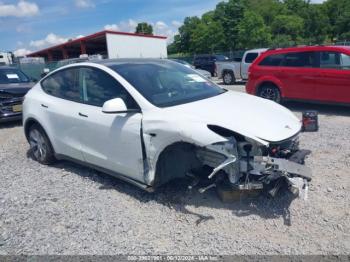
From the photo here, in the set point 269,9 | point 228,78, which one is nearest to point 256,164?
point 228,78

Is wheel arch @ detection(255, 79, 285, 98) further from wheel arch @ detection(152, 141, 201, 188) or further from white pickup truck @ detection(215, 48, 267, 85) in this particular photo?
white pickup truck @ detection(215, 48, 267, 85)

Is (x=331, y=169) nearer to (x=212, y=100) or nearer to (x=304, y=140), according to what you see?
(x=304, y=140)

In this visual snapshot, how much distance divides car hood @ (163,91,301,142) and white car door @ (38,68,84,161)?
1.56m

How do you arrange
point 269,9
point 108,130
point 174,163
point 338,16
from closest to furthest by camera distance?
point 174,163 < point 108,130 < point 338,16 < point 269,9

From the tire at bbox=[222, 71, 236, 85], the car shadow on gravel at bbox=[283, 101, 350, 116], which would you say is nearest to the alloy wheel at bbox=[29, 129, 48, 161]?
the car shadow on gravel at bbox=[283, 101, 350, 116]

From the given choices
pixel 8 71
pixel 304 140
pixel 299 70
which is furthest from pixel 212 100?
pixel 8 71

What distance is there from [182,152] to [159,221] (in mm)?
791

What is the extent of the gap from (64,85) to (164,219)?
8.52ft

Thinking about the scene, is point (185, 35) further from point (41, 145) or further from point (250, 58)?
point (41, 145)

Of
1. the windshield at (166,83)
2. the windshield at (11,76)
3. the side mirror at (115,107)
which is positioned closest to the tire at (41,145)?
the windshield at (166,83)

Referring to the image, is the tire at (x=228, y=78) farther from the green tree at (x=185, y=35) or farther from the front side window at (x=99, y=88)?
the green tree at (x=185, y=35)

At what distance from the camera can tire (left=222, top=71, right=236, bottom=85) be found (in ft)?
57.6

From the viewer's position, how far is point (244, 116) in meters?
3.52

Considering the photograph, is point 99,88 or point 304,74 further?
point 304,74
